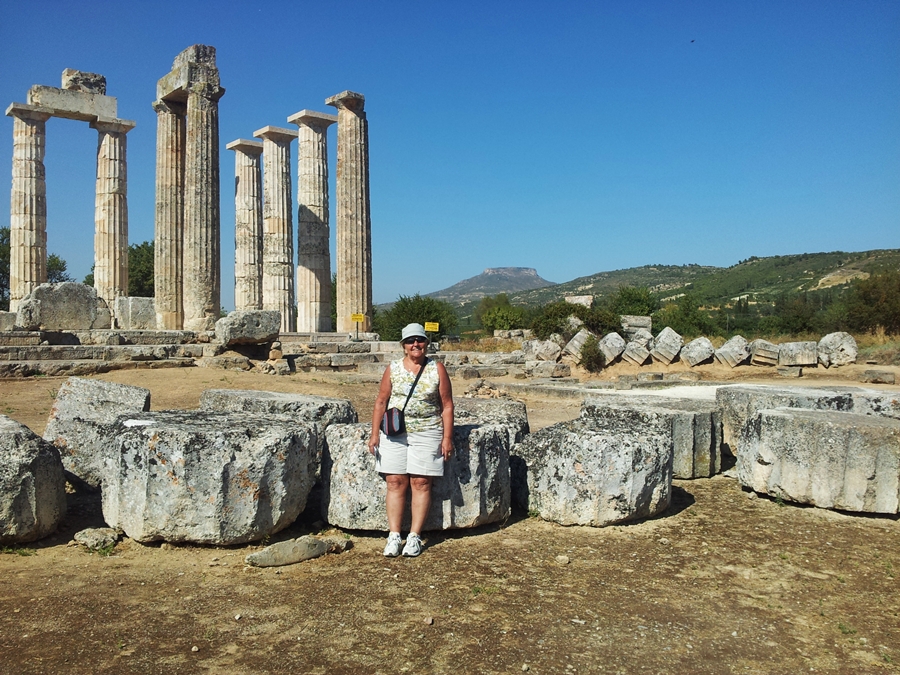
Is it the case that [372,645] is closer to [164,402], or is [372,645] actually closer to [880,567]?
[880,567]

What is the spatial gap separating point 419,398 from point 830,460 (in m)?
3.14

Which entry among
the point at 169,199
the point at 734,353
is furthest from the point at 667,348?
the point at 169,199

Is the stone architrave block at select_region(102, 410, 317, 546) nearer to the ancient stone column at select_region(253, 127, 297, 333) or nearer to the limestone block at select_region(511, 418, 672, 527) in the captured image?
the limestone block at select_region(511, 418, 672, 527)

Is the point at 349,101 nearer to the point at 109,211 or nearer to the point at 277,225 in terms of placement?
the point at 277,225

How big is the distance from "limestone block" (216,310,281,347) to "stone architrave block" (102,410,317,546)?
37.3 feet

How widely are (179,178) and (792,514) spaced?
58.9 ft

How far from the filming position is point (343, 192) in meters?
21.7

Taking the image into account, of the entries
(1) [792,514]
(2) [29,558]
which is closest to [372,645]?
(2) [29,558]

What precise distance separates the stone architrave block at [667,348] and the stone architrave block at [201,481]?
16.3 meters

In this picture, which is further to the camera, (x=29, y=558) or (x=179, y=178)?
(x=179, y=178)

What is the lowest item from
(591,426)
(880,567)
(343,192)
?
(880,567)

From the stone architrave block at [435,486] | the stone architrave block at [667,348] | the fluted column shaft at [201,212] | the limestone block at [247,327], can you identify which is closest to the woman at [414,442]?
the stone architrave block at [435,486]

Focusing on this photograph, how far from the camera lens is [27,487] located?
14.9 ft

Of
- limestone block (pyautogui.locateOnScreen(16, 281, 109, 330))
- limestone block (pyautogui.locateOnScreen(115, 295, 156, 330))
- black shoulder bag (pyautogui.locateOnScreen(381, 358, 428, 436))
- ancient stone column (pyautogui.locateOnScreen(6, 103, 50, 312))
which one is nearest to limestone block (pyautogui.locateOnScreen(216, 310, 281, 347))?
limestone block (pyautogui.locateOnScreen(16, 281, 109, 330))
